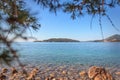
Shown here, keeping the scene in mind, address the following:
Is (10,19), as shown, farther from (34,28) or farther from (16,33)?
(34,28)

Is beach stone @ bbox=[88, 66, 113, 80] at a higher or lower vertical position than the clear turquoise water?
higher

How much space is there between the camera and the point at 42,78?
487 inches

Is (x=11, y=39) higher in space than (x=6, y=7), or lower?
lower

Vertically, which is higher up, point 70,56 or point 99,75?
point 99,75

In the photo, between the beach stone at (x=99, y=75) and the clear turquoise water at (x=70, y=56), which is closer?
the beach stone at (x=99, y=75)

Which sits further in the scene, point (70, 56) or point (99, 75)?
point (70, 56)

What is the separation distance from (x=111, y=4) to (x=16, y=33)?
1.60 meters

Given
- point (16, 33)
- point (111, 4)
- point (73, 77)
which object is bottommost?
point (73, 77)

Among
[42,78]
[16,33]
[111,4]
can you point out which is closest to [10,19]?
[16,33]

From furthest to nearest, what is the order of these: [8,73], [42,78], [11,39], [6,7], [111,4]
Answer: [8,73] < [42,78] < [111,4] < [6,7] < [11,39]

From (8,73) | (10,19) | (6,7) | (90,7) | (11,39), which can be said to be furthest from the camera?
(8,73)

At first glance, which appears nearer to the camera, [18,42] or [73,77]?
[18,42]

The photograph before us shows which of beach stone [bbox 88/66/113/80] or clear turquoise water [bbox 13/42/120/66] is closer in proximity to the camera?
beach stone [bbox 88/66/113/80]

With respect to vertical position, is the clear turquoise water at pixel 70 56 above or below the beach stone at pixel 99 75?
below
